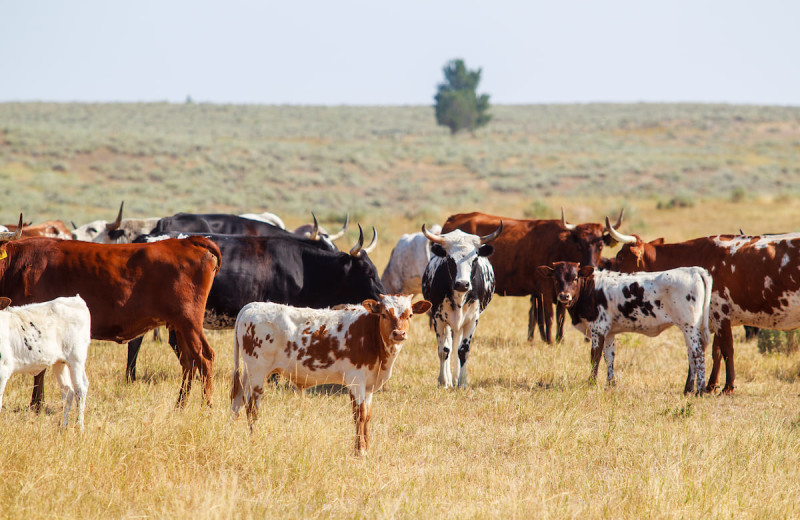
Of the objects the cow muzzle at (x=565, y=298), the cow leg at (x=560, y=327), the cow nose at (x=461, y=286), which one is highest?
the cow nose at (x=461, y=286)

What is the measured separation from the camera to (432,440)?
23.1ft

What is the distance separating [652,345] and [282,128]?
213ft

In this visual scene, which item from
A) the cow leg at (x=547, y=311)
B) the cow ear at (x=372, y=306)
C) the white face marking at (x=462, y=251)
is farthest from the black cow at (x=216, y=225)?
the cow ear at (x=372, y=306)

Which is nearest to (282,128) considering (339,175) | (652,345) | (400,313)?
(339,175)

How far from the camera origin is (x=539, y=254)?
505 inches

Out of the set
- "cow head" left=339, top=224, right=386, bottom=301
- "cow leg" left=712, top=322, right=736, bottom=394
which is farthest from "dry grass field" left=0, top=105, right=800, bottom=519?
"cow head" left=339, top=224, right=386, bottom=301

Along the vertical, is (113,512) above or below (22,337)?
below

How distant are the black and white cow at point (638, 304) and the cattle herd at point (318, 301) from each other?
2cm

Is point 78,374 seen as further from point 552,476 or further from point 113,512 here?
point 552,476

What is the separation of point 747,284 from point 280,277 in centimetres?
523

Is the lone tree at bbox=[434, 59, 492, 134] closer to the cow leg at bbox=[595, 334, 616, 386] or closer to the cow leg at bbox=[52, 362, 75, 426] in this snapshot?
the cow leg at bbox=[595, 334, 616, 386]

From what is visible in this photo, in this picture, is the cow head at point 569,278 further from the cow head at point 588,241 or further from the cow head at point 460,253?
the cow head at point 588,241

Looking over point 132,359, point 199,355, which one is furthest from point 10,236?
point 199,355

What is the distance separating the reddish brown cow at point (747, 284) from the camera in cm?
887
